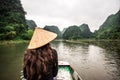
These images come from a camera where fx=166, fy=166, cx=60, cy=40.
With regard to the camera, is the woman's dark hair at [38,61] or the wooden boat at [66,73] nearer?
the woman's dark hair at [38,61]

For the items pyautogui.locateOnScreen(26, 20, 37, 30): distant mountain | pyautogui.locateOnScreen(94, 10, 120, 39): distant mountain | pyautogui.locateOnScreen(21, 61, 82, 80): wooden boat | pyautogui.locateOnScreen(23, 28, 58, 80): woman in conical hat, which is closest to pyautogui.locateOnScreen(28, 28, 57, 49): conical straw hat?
pyautogui.locateOnScreen(23, 28, 58, 80): woman in conical hat

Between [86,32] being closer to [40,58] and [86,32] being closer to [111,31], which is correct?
[111,31]

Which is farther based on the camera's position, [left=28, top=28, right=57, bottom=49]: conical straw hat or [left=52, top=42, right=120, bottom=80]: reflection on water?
[left=52, top=42, right=120, bottom=80]: reflection on water

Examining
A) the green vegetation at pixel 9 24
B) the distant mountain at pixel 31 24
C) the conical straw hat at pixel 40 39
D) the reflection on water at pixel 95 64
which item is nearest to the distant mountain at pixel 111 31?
the green vegetation at pixel 9 24

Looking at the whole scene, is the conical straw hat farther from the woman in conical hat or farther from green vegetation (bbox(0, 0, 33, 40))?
green vegetation (bbox(0, 0, 33, 40))

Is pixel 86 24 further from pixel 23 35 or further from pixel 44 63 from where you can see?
pixel 44 63

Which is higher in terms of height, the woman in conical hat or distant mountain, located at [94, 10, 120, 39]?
distant mountain, located at [94, 10, 120, 39]

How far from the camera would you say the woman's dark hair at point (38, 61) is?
119 inches

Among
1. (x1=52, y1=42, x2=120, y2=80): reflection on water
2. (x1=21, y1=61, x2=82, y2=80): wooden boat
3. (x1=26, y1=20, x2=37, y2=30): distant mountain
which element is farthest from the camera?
→ (x1=26, y1=20, x2=37, y2=30): distant mountain

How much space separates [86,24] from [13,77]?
595 feet

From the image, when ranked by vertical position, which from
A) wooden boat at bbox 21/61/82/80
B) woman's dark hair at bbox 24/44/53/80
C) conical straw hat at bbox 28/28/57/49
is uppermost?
conical straw hat at bbox 28/28/57/49

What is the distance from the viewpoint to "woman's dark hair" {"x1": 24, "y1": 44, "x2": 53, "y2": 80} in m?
3.01

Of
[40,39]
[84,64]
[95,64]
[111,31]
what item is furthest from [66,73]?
[111,31]

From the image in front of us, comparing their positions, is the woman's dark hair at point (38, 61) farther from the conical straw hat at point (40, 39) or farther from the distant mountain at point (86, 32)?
the distant mountain at point (86, 32)
